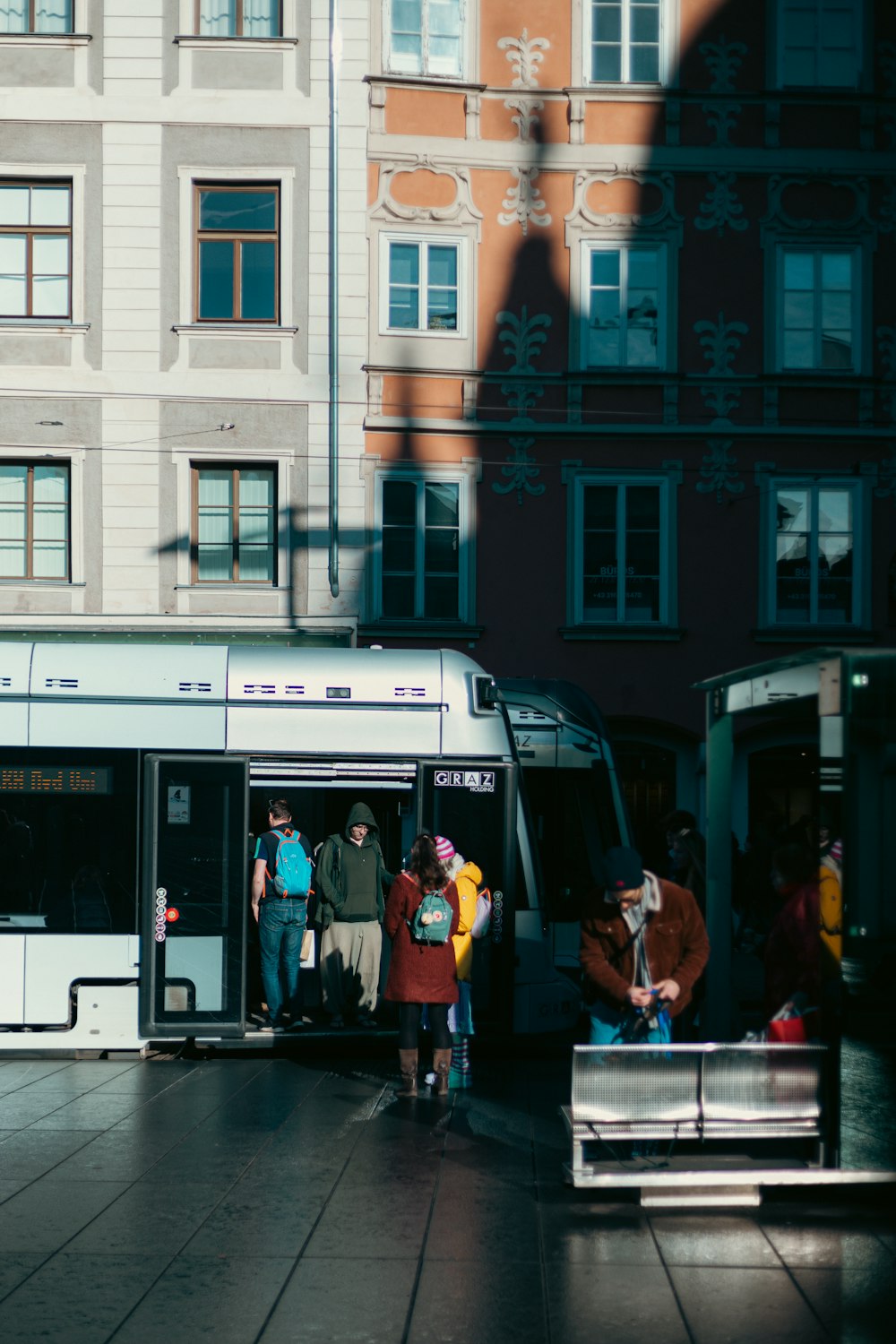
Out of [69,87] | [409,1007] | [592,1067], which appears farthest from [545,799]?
[69,87]

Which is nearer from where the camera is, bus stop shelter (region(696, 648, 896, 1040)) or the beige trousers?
bus stop shelter (region(696, 648, 896, 1040))

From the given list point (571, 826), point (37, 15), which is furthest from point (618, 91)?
point (571, 826)

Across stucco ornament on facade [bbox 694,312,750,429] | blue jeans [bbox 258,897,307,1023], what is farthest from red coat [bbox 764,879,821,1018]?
stucco ornament on facade [bbox 694,312,750,429]

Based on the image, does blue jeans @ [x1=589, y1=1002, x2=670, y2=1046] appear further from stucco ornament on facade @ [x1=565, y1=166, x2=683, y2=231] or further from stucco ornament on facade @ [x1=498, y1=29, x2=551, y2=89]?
stucco ornament on facade @ [x1=498, y1=29, x2=551, y2=89]

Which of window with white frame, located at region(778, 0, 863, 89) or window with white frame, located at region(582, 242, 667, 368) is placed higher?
window with white frame, located at region(778, 0, 863, 89)

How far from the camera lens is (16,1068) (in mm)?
12516

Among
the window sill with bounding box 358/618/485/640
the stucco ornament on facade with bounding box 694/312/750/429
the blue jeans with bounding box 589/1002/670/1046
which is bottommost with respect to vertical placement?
the blue jeans with bounding box 589/1002/670/1046

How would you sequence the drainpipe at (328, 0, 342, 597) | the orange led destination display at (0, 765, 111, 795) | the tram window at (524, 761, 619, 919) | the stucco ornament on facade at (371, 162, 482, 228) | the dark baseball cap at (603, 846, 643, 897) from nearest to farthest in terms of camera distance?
the dark baseball cap at (603, 846, 643, 897), the orange led destination display at (0, 765, 111, 795), the tram window at (524, 761, 619, 919), the drainpipe at (328, 0, 342, 597), the stucco ornament on facade at (371, 162, 482, 228)

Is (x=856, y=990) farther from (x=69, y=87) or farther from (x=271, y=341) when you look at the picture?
(x=69, y=87)

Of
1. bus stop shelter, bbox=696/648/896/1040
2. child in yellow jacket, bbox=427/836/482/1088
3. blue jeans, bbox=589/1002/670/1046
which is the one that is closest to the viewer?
bus stop shelter, bbox=696/648/896/1040

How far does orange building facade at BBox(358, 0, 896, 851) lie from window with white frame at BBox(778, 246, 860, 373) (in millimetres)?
33

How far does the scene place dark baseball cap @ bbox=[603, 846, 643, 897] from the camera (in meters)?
8.52

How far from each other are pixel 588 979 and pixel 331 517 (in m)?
13.5

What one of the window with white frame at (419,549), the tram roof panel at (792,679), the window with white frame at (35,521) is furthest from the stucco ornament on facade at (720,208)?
the tram roof panel at (792,679)
